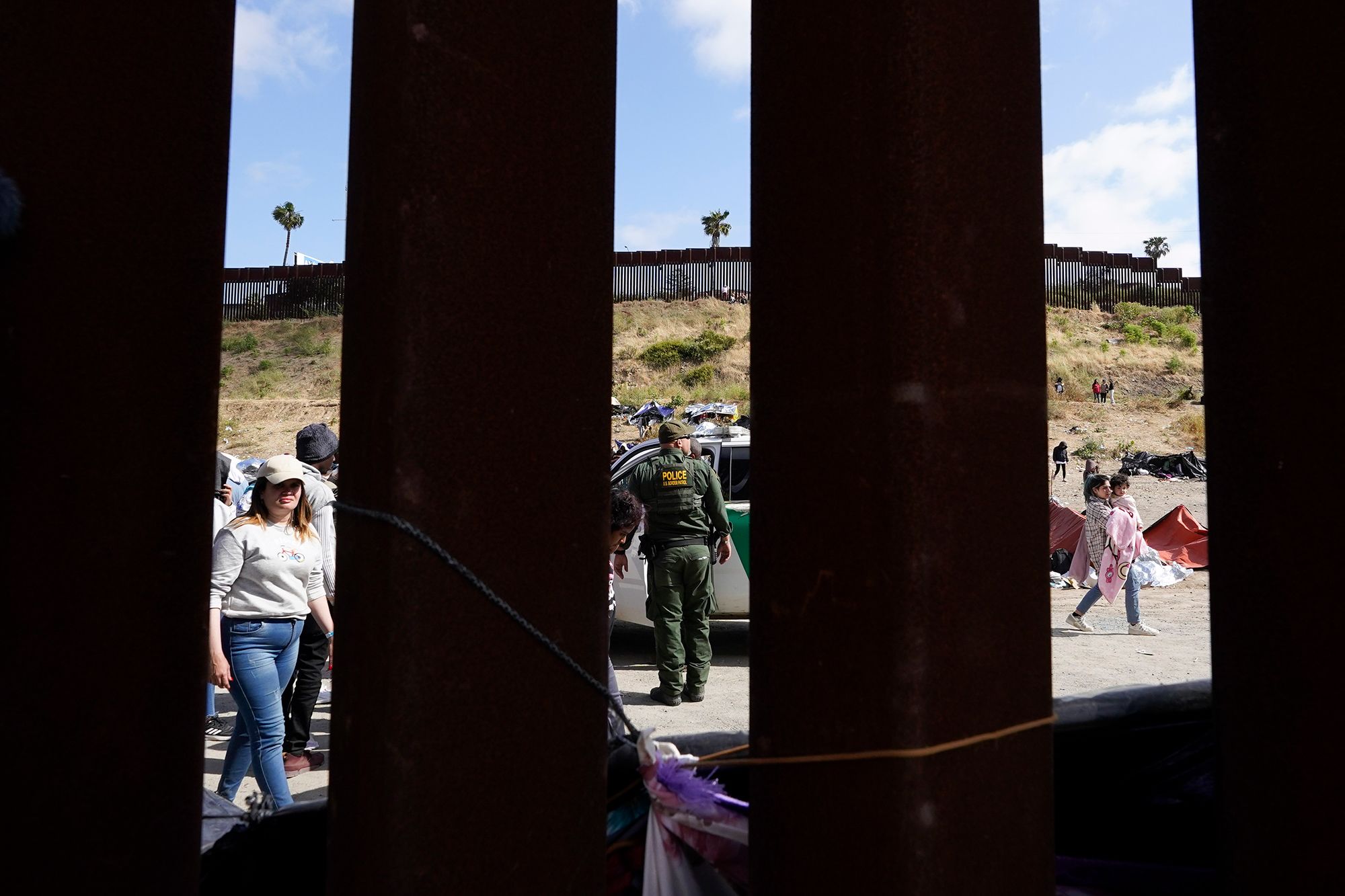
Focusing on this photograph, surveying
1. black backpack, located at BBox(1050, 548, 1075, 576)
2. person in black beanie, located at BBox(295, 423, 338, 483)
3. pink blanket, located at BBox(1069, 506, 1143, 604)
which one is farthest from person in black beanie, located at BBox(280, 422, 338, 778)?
black backpack, located at BBox(1050, 548, 1075, 576)

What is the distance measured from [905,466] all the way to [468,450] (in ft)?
2.40

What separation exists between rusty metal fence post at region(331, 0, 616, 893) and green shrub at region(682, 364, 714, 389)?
44127 millimetres

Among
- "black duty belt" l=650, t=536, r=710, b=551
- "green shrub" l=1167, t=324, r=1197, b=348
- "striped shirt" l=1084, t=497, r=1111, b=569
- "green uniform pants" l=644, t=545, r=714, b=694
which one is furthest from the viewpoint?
"green shrub" l=1167, t=324, r=1197, b=348

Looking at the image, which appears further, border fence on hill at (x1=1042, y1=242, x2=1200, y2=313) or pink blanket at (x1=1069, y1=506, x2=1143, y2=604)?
border fence on hill at (x1=1042, y1=242, x2=1200, y2=313)

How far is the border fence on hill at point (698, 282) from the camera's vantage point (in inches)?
2132

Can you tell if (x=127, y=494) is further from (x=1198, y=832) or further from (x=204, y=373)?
(x=1198, y=832)

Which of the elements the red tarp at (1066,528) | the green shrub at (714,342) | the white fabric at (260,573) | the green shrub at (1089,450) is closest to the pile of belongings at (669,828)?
the white fabric at (260,573)

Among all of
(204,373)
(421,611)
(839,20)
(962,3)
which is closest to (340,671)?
(421,611)

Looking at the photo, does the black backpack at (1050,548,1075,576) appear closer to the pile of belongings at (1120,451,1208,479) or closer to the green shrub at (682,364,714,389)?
the pile of belongings at (1120,451,1208,479)

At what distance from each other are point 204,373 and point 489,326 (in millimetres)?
616

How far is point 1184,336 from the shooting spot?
4706cm

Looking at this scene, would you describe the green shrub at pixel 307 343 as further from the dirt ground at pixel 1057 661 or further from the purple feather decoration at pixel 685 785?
the purple feather decoration at pixel 685 785

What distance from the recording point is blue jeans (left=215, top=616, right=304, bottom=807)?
4.54m

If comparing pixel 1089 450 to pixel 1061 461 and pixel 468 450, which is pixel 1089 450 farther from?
pixel 468 450
